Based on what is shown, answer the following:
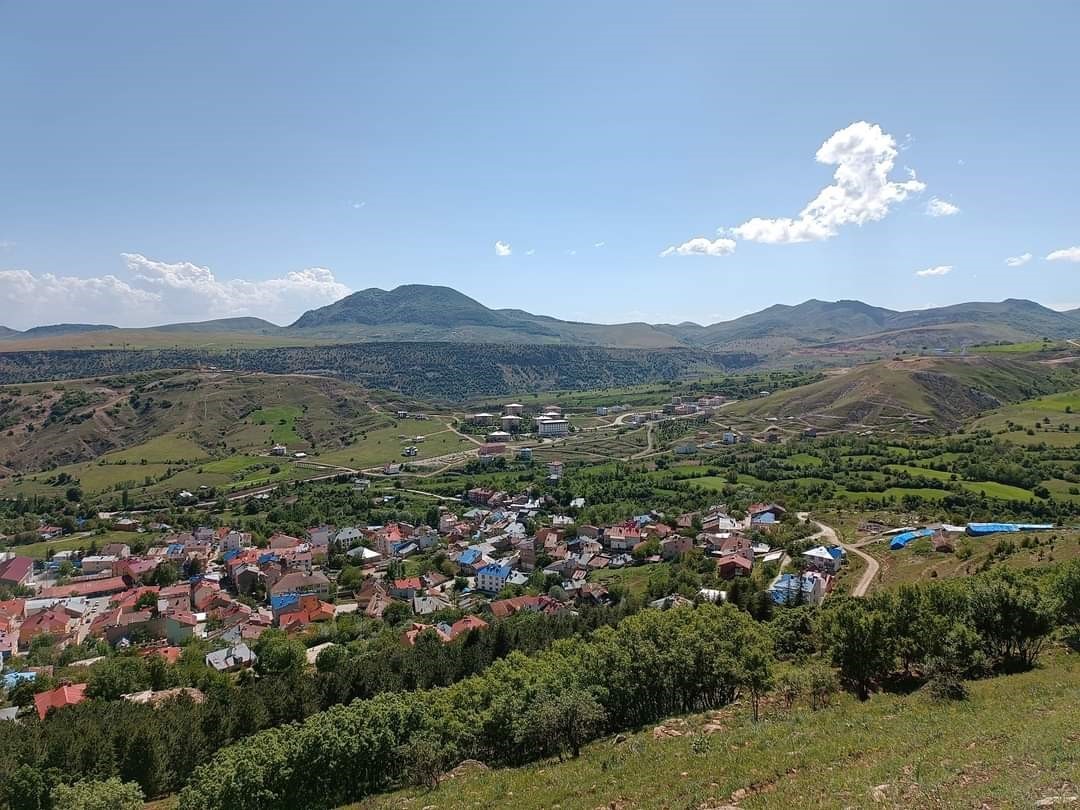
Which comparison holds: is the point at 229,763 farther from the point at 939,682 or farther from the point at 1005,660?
the point at 1005,660

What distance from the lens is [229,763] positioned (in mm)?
24828

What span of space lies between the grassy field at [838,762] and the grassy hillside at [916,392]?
128 metres

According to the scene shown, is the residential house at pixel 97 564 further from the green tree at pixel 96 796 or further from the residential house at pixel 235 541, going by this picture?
the green tree at pixel 96 796

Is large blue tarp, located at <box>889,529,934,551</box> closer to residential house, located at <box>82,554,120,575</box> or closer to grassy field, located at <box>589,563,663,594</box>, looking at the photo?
grassy field, located at <box>589,563,663,594</box>

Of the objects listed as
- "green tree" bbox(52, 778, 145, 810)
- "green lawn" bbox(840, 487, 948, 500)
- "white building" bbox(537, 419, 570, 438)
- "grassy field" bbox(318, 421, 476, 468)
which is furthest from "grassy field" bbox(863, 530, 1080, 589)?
"white building" bbox(537, 419, 570, 438)

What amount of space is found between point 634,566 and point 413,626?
88.3 feet

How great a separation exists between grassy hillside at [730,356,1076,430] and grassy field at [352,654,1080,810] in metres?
128

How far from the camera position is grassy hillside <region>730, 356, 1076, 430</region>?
139500 millimetres

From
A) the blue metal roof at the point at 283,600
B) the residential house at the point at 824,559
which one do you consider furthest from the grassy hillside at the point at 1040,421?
the blue metal roof at the point at 283,600

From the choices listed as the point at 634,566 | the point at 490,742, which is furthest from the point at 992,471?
the point at 490,742

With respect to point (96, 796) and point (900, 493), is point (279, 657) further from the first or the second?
point (900, 493)

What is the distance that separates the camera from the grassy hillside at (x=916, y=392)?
458ft

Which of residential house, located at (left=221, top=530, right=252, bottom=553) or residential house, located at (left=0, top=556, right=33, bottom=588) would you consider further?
residential house, located at (left=221, top=530, right=252, bottom=553)

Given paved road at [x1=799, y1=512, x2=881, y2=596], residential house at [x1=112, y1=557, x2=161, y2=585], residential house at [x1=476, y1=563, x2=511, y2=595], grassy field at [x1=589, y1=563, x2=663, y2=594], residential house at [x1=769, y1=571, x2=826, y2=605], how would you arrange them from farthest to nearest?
residential house at [x1=112, y1=557, x2=161, y2=585], residential house at [x1=476, y1=563, x2=511, y2=595], grassy field at [x1=589, y1=563, x2=663, y2=594], paved road at [x1=799, y1=512, x2=881, y2=596], residential house at [x1=769, y1=571, x2=826, y2=605]
